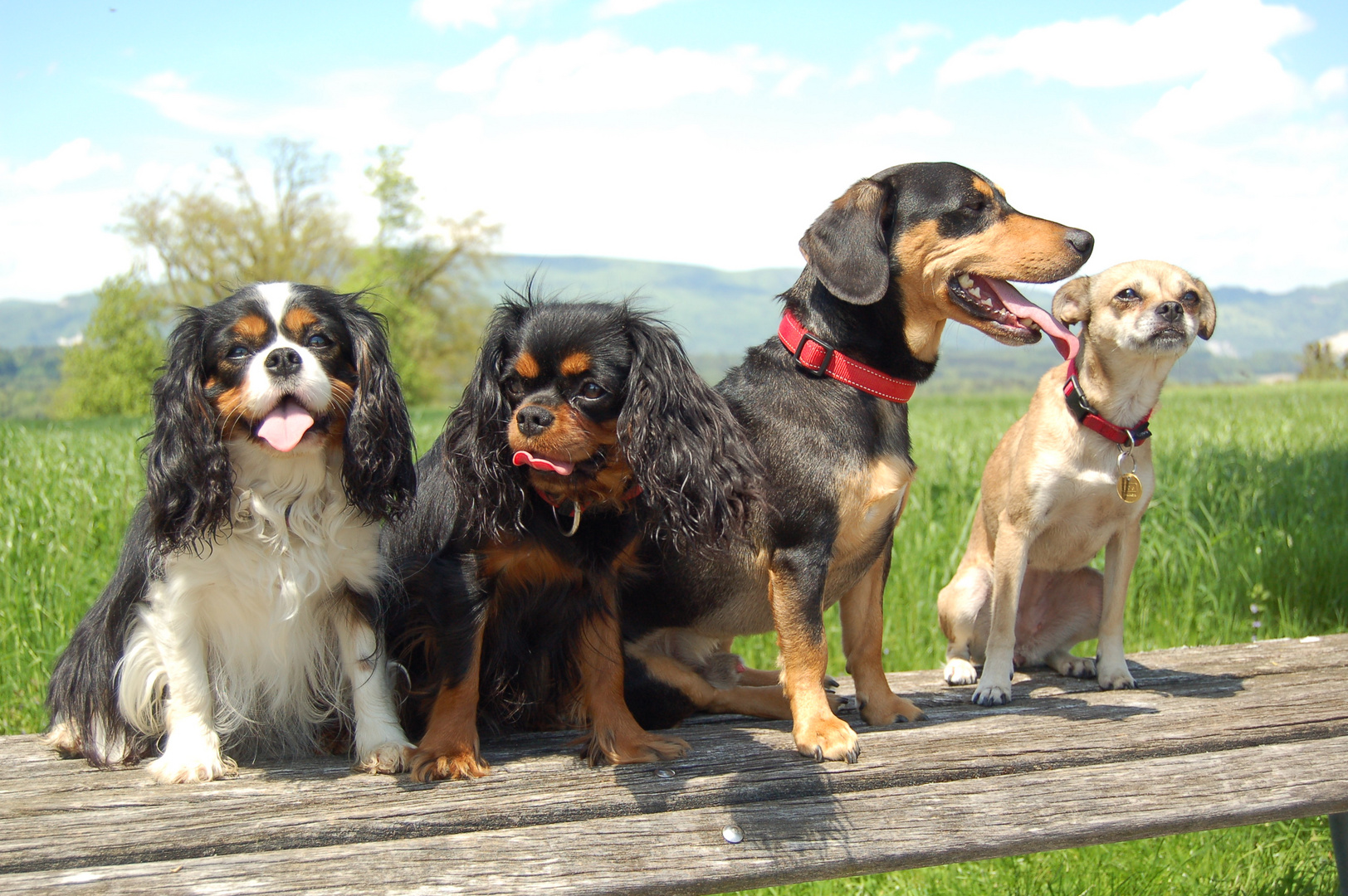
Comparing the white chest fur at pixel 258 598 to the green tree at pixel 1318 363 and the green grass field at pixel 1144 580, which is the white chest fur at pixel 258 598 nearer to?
the green grass field at pixel 1144 580

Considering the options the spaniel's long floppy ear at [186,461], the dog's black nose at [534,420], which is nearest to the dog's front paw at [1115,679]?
the dog's black nose at [534,420]

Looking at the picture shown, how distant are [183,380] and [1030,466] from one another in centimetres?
274

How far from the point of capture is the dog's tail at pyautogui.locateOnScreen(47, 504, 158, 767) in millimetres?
2498

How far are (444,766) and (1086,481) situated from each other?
2361mm

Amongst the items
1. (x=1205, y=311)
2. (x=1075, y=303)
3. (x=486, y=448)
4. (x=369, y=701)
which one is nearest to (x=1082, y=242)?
(x=1075, y=303)

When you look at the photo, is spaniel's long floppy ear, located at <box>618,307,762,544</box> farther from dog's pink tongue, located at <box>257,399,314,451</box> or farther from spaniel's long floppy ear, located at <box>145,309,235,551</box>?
spaniel's long floppy ear, located at <box>145,309,235,551</box>

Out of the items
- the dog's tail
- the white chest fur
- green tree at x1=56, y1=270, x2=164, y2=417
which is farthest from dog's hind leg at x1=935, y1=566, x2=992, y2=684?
green tree at x1=56, y1=270, x2=164, y2=417

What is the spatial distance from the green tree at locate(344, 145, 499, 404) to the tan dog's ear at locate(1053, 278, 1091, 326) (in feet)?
133

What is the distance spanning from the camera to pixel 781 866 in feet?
7.13

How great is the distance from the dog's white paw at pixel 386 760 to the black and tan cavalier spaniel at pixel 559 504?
53mm

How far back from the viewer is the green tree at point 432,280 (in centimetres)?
4347

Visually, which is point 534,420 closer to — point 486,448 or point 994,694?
point 486,448

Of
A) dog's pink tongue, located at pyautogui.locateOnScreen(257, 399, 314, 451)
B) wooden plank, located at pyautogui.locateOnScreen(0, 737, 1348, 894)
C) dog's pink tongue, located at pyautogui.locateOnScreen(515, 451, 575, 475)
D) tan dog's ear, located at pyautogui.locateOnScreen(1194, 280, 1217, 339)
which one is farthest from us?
tan dog's ear, located at pyautogui.locateOnScreen(1194, 280, 1217, 339)

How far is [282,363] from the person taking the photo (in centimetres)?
225
